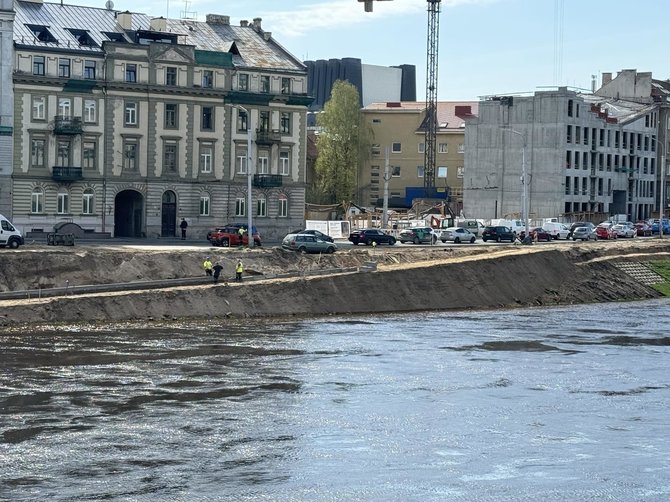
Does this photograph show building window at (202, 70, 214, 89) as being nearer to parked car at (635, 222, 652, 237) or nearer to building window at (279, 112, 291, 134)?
building window at (279, 112, 291, 134)

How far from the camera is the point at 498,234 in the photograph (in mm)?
98812

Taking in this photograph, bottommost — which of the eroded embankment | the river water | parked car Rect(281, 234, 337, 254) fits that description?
the river water

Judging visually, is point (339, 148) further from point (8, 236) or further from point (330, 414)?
point (330, 414)

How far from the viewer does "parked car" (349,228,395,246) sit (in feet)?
285

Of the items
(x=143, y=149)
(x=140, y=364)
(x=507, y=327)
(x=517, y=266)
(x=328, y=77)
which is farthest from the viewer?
(x=328, y=77)

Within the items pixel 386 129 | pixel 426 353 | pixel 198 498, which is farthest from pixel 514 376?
pixel 386 129

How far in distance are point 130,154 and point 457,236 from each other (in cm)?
2558

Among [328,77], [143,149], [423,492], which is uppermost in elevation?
[328,77]

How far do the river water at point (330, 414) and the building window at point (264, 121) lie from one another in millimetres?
37001

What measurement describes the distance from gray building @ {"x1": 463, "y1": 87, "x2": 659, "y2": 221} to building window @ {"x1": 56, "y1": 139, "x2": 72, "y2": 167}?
1949 inches

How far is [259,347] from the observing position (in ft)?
174

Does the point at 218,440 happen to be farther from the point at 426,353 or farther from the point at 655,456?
the point at 426,353

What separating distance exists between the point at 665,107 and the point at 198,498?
124 metres

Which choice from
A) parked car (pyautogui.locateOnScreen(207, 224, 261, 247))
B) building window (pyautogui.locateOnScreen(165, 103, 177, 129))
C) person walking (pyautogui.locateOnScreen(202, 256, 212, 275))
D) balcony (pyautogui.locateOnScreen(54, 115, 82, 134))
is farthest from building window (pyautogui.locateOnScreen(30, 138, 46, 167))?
person walking (pyautogui.locateOnScreen(202, 256, 212, 275))
